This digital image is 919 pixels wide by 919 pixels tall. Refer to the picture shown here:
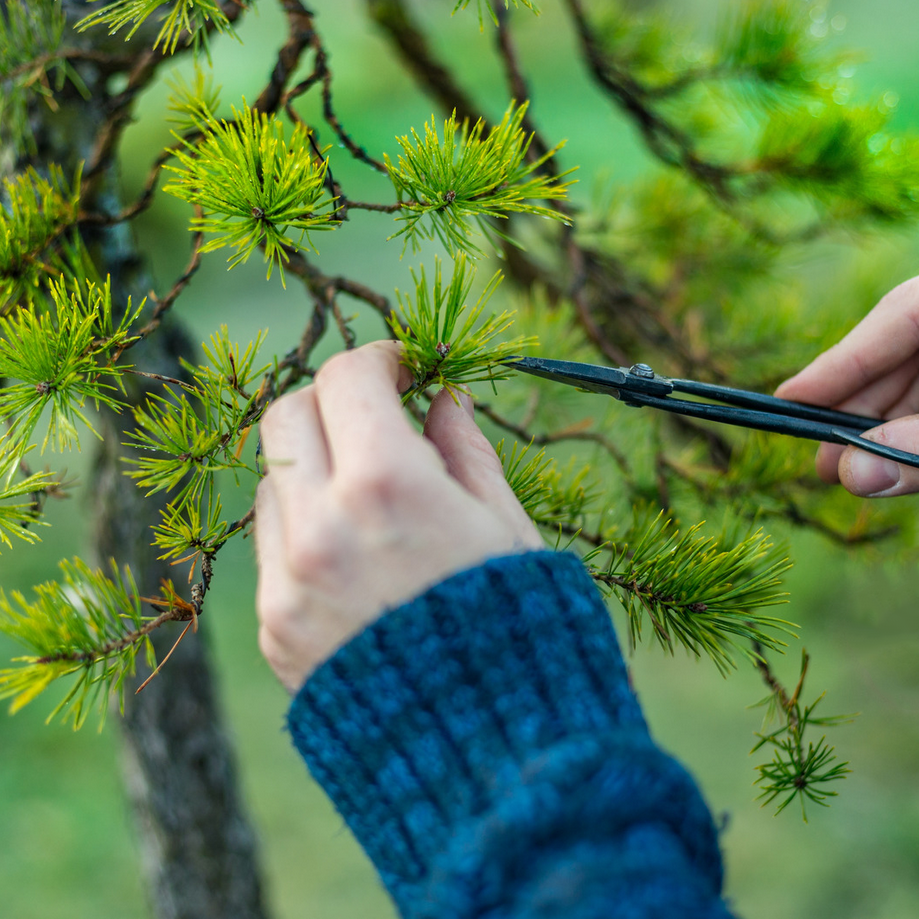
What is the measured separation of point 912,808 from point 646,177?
125 cm

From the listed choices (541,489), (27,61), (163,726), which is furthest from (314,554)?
(163,726)

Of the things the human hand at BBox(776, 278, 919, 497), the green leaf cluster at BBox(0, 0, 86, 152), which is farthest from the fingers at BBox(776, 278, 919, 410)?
the green leaf cluster at BBox(0, 0, 86, 152)

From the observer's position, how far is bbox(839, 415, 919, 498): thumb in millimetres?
405

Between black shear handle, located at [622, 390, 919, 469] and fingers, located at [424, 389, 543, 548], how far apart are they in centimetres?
10

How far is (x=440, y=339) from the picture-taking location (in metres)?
0.29

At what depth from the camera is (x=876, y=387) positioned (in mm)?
494

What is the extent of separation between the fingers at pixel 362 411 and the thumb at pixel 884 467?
0.29m

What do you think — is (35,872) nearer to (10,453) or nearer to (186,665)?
(186,665)

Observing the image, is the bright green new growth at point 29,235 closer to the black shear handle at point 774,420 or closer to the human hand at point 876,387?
the black shear handle at point 774,420

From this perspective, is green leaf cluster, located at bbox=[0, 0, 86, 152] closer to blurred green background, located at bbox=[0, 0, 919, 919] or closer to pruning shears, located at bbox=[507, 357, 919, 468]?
pruning shears, located at bbox=[507, 357, 919, 468]

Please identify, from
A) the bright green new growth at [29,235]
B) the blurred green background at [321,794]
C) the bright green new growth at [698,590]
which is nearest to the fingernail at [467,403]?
the bright green new growth at [698,590]

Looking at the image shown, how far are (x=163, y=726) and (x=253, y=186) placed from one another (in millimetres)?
530

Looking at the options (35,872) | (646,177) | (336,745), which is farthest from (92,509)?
(35,872)

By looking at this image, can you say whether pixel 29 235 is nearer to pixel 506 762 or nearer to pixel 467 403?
pixel 467 403
